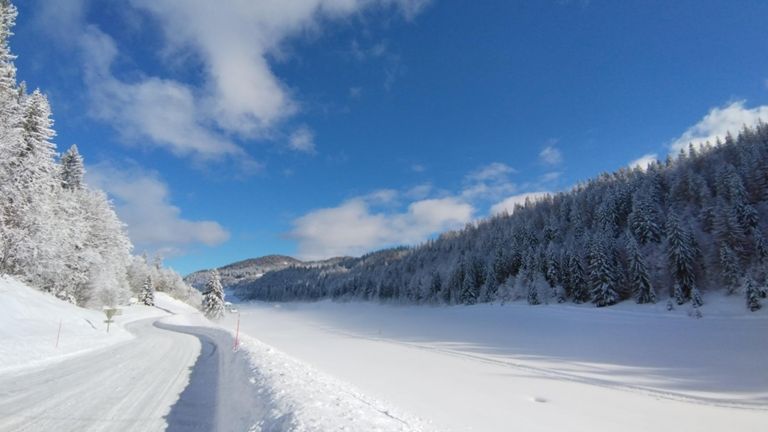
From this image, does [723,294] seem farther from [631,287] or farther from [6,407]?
[6,407]

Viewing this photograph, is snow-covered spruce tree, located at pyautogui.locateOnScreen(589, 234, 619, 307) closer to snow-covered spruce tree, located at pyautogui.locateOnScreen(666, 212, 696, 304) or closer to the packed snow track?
snow-covered spruce tree, located at pyautogui.locateOnScreen(666, 212, 696, 304)

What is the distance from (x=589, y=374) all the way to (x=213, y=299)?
6175cm

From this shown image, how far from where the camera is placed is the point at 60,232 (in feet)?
91.4

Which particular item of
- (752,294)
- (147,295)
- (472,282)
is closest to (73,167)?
(147,295)

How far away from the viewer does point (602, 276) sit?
171ft

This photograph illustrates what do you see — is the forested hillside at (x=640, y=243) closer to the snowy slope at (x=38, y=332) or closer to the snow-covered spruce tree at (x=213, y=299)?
the snow-covered spruce tree at (x=213, y=299)

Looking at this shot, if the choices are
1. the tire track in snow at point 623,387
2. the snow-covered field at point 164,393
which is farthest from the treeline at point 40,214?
the tire track in snow at point 623,387

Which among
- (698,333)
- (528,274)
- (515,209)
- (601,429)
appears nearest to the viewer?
(601,429)

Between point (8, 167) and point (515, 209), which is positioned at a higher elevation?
point (515, 209)

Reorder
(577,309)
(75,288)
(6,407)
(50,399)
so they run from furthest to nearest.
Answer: (577,309), (75,288), (50,399), (6,407)

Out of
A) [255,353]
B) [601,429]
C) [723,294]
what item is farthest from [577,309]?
[255,353]

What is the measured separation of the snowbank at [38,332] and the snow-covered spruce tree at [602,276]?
186 ft

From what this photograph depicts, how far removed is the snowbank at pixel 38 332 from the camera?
570 inches

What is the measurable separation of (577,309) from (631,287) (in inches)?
342
